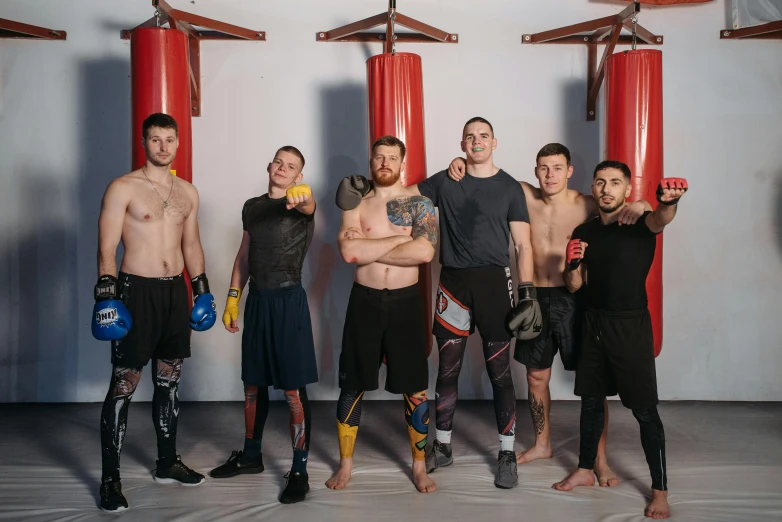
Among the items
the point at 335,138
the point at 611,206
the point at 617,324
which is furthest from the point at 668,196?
the point at 335,138

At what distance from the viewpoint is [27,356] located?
4.70 meters

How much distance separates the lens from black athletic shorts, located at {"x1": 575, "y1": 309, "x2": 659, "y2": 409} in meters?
2.97

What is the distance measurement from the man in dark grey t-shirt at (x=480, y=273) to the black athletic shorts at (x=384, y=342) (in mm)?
285

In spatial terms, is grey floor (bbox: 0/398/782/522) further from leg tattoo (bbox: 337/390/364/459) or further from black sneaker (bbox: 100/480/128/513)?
leg tattoo (bbox: 337/390/364/459)

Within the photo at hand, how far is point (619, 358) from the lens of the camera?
3008 mm

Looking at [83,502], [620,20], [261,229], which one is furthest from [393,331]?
[620,20]

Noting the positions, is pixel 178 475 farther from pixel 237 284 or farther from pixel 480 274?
pixel 480 274

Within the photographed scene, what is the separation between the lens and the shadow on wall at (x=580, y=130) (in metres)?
4.70

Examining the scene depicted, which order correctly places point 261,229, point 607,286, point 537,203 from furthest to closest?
point 537,203 → point 261,229 → point 607,286

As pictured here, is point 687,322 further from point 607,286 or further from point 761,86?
point 607,286

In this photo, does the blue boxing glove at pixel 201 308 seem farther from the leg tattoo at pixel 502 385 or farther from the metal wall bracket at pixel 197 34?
the metal wall bracket at pixel 197 34

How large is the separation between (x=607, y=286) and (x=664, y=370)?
2052 mm

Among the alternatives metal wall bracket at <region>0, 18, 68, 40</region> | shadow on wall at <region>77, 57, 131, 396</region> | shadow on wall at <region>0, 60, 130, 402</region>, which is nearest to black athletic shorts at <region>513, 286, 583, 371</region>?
shadow on wall at <region>77, 57, 131, 396</region>

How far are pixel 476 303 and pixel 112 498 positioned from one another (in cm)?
190
